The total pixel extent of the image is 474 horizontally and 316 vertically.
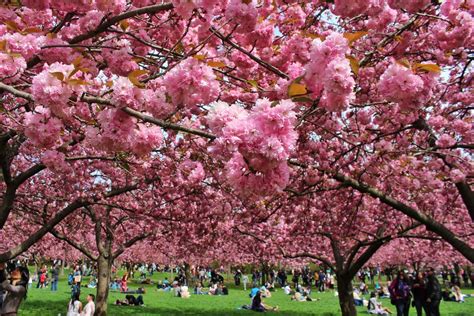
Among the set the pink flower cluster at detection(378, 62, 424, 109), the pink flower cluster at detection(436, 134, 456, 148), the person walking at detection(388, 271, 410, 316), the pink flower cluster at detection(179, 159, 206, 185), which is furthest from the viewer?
the person walking at detection(388, 271, 410, 316)

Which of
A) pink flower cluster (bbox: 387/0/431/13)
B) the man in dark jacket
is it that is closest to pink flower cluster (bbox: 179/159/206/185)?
pink flower cluster (bbox: 387/0/431/13)

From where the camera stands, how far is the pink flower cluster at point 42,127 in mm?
3283

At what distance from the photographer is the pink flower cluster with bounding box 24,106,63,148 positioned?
3.28 m

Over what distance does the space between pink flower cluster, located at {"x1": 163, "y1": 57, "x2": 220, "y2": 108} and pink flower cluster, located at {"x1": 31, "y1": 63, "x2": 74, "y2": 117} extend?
0.64 m

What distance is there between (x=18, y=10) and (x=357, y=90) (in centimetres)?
404

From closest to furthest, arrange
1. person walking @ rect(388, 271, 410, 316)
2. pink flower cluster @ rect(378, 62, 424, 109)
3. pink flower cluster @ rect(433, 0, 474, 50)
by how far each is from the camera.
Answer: pink flower cluster @ rect(378, 62, 424, 109) → pink flower cluster @ rect(433, 0, 474, 50) → person walking @ rect(388, 271, 410, 316)

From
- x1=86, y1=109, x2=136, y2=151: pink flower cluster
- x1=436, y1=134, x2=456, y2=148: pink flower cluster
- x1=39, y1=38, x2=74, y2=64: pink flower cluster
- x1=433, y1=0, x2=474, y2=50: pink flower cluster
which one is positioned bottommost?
x1=86, y1=109, x2=136, y2=151: pink flower cluster

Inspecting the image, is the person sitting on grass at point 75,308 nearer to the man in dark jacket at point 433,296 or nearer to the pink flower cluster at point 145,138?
the pink flower cluster at point 145,138

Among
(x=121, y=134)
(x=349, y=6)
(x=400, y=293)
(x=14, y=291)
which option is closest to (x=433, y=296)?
(x=400, y=293)

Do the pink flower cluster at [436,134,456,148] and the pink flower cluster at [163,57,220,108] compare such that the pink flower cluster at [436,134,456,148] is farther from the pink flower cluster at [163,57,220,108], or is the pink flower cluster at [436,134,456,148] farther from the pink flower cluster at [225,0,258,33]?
the pink flower cluster at [163,57,220,108]

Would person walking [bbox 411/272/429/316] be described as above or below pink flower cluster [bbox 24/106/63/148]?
below

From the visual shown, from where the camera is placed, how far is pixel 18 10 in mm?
4578

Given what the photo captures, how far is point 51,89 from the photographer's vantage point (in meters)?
2.80

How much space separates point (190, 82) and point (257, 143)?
84 cm
